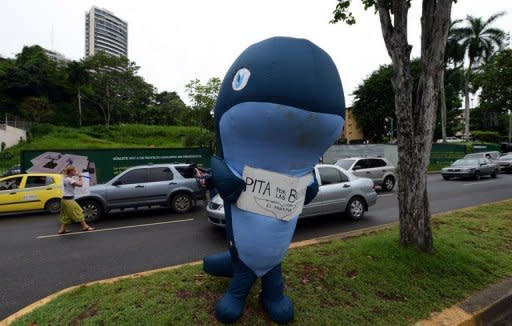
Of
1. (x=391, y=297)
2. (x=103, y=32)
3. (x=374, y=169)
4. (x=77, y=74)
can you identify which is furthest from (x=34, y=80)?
(x=103, y=32)

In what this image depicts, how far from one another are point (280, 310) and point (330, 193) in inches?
194

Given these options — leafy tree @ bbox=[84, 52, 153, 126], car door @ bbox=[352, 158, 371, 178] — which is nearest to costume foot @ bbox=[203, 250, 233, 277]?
car door @ bbox=[352, 158, 371, 178]

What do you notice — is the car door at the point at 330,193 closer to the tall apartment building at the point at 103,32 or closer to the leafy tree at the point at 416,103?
the leafy tree at the point at 416,103

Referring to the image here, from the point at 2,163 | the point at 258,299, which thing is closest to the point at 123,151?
the point at 258,299

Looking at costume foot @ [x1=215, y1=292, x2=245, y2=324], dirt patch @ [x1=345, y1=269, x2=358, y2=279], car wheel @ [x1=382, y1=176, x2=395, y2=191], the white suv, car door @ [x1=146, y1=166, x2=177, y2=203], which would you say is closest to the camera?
costume foot @ [x1=215, y1=292, x2=245, y2=324]

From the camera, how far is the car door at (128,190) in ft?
28.5

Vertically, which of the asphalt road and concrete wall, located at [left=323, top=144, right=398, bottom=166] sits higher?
concrete wall, located at [left=323, top=144, right=398, bottom=166]

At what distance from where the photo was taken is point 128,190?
8875 millimetres

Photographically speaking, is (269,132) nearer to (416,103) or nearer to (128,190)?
(416,103)

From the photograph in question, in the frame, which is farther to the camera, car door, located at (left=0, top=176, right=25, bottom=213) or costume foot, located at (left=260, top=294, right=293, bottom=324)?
car door, located at (left=0, top=176, right=25, bottom=213)

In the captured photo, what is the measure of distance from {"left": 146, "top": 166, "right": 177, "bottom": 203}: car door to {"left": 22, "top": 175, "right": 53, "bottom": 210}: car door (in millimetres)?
3645

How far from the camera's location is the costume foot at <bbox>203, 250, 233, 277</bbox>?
327 cm

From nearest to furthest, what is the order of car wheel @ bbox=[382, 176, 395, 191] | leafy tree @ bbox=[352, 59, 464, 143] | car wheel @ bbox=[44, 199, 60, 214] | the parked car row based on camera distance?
the parked car row → car wheel @ bbox=[44, 199, 60, 214] → car wheel @ bbox=[382, 176, 395, 191] → leafy tree @ bbox=[352, 59, 464, 143]

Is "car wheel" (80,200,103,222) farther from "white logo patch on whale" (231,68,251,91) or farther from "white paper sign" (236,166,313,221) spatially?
"white logo patch on whale" (231,68,251,91)
